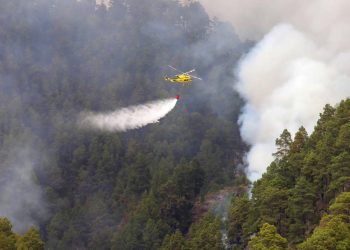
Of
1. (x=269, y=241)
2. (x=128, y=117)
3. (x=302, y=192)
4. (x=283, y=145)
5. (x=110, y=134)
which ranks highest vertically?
(x=128, y=117)

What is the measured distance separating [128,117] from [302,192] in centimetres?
7524

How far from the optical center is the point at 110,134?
125m

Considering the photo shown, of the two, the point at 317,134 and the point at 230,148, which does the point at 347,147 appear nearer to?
the point at 317,134

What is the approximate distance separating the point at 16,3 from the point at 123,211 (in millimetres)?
76191

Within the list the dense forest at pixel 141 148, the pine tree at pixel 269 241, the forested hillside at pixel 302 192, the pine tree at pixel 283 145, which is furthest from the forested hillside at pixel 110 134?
the pine tree at pixel 269 241

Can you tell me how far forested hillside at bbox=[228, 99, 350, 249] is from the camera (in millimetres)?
55500

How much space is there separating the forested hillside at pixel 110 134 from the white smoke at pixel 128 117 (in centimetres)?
198

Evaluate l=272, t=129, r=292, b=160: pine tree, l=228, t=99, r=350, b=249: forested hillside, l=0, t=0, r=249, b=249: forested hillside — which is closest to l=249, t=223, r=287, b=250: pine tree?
l=228, t=99, r=350, b=249: forested hillside

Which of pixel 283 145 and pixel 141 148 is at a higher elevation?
pixel 141 148

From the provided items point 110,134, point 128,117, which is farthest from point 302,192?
point 128,117

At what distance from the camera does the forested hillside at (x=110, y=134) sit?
101 metres

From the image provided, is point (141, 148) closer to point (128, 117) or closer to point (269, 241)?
point (128, 117)

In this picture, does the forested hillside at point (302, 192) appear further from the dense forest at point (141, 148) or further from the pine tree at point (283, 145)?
the pine tree at point (283, 145)

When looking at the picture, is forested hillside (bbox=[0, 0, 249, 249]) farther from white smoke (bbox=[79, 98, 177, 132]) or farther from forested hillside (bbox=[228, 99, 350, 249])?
forested hillside (bbox=[228, 99, 350, 249])
